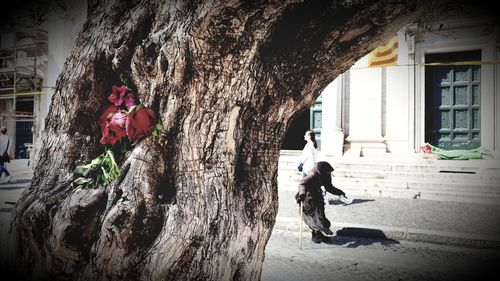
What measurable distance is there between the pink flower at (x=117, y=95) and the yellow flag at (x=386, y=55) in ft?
6.26

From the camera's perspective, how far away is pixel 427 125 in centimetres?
357

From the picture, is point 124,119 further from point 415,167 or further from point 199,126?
point 415,167

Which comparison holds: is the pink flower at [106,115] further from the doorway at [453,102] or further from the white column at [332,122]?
the white column at [332,122]

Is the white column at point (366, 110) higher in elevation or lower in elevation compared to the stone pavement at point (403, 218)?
higher

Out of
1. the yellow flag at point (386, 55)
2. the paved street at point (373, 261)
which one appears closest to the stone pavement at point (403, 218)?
the paved street at point (373, 261)

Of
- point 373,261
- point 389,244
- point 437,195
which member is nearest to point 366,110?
point 437,195

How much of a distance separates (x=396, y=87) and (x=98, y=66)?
10.2 ft

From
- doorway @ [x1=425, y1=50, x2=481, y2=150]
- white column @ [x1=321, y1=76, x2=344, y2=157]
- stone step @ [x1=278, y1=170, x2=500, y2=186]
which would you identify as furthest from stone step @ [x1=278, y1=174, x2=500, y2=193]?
white column @ [x1=321, y1=76, x2=344, y2=157]

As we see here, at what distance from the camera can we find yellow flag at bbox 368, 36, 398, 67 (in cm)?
260

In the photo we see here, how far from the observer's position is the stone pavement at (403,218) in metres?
3.04

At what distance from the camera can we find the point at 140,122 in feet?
6.48

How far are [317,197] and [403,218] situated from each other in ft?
3.11

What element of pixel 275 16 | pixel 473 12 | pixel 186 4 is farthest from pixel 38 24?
pixel 473 12

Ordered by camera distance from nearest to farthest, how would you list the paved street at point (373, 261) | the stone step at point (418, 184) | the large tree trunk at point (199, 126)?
the large tree trunk at point (199, 126)
the paved street at point (373, 261)
the stone step at point (418, 184)
